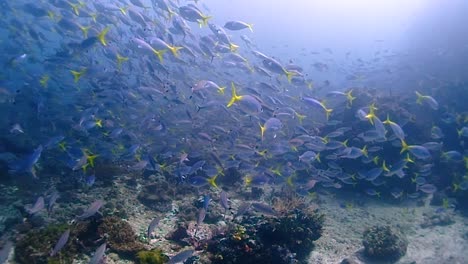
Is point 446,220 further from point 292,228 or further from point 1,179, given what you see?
point 1,179

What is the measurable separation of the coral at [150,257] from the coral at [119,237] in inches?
15.1

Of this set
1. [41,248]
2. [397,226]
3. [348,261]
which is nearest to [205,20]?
[41,248]

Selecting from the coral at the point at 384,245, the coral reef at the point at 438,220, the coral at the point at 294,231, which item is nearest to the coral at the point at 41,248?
the coral at the point at 294,231

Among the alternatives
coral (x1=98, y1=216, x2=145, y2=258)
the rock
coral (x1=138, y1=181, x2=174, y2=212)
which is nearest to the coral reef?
the rock

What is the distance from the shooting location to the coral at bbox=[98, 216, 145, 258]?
6.21 meters

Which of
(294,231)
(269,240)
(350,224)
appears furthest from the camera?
(350,224)

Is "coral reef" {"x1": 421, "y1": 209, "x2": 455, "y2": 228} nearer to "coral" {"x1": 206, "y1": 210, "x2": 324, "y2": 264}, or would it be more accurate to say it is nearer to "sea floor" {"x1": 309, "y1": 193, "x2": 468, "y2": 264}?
"sea floor" {"x1": 309, "y1": 193, "x2": 468, "y2": 264}

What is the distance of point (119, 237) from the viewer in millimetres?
6391

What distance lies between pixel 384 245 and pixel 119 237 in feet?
20.5

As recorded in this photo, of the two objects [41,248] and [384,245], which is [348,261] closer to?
[384,245]

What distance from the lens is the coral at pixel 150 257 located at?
19.0 feet

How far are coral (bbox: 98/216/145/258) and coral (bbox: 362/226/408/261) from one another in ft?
18.0

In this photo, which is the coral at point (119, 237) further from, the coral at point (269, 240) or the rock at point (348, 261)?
the rock at point (348, 261)

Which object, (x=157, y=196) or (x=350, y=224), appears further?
(x=350, y=224)
